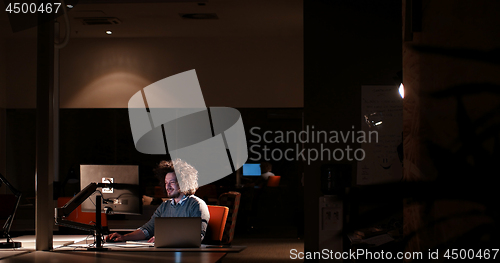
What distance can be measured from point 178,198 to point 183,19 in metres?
3.37

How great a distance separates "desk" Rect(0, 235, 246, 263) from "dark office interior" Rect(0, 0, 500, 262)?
23 centimetres

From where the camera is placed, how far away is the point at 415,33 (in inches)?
49.1

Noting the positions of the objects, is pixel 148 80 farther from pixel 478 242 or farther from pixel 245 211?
pixel 478 242

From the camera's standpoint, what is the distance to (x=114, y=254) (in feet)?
9.94

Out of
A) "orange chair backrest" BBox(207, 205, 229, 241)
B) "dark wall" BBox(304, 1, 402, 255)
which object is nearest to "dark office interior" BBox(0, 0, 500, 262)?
"dark wall" BBox(304, 1, 402, 255)

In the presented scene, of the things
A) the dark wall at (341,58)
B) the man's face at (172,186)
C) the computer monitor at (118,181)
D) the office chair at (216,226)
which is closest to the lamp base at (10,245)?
the computer monitor at (118,181)

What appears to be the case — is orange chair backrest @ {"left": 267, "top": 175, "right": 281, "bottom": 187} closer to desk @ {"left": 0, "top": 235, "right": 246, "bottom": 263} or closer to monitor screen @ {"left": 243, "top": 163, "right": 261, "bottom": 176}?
monitor screen @ {"left": 243, "top": 163, "right": 261, "bottom": 176}

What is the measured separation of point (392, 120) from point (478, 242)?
365 centimetres

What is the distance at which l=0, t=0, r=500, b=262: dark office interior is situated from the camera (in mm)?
1007

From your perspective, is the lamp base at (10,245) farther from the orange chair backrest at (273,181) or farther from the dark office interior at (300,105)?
the orange chair backrest at (273,181)

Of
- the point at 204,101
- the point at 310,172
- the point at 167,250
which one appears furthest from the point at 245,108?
the point at 167,250

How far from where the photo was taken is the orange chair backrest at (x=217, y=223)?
383 cm

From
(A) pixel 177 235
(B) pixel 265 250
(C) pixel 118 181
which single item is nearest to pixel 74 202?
(C) pixel 118 181

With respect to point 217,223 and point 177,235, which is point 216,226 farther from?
point 177,235
